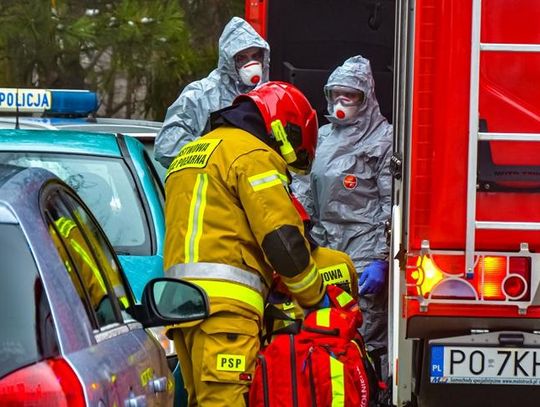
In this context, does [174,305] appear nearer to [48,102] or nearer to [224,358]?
[224,358]

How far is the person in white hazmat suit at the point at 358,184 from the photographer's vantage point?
7.39m

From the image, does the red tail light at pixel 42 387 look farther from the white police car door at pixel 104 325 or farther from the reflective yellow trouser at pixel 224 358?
the reflective yellow trouser at pixel 224 358

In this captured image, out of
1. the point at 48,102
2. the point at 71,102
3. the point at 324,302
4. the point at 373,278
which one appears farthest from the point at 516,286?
the point at 71,102

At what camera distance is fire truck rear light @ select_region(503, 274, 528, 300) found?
5.04 meters

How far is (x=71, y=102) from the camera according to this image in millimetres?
8477

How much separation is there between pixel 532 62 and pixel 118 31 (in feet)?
24.7

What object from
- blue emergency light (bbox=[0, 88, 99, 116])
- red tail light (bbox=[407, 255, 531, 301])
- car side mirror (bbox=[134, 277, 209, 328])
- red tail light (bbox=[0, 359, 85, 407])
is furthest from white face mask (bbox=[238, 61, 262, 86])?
red tail light (bbox=[0, 359, 85, 407])

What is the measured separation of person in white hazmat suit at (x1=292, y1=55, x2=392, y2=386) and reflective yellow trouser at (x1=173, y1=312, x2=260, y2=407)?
79.3 inches

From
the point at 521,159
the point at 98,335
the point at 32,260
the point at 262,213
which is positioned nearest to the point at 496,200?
the point at 521,159

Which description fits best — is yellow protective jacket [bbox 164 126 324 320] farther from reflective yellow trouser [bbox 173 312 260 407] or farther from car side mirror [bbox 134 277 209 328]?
car side mirror [bbox 134 277 209 328]

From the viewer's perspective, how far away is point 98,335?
3568 millimetres

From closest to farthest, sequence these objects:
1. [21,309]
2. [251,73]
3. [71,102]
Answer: [21,309] → [251,73] → [71,102]

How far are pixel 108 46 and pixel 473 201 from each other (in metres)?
7.68

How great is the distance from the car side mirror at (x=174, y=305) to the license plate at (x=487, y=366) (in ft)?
4.23
